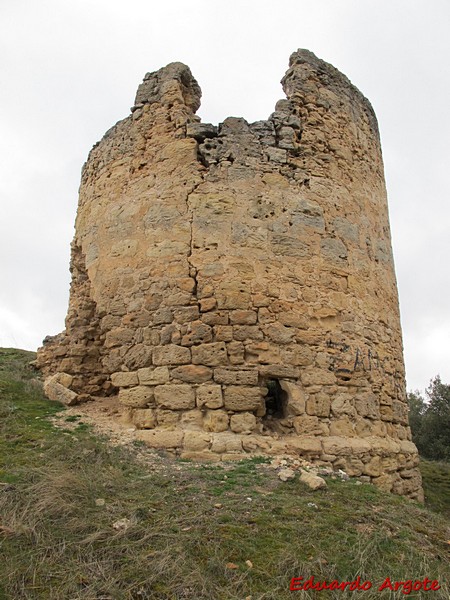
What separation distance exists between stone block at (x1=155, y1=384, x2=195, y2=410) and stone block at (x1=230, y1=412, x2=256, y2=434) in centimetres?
48

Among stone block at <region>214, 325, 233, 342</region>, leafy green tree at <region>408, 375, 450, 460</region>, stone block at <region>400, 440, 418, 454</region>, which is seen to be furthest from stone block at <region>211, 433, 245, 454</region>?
leafy green tree at <region>408, 375, 450, 460</region>

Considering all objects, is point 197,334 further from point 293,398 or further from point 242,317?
point 293,398

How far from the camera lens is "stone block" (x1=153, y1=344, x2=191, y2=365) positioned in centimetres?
572

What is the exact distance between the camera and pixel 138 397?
5828 mm

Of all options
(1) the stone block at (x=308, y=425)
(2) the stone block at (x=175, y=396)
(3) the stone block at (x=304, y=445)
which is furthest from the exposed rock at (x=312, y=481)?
(2) the stone block at (x=175, y=396)

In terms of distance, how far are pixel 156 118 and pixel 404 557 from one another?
5.90 m

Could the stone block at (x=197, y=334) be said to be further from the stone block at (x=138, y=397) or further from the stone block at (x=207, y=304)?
the stone block at (x=138, y=397)

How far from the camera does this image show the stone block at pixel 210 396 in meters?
5.48

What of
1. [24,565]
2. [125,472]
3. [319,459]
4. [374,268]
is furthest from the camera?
[374,268]

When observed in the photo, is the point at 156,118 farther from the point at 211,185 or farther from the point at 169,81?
the point at 211,185

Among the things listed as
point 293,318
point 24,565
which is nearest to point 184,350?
point 293,318

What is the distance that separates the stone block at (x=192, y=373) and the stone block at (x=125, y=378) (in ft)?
1.82

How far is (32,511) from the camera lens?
347 cm

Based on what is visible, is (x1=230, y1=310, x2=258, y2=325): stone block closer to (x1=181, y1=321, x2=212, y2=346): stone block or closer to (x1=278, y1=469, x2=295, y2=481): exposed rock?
(x1=181, y1=321, x2=212, y2=346): stone block
